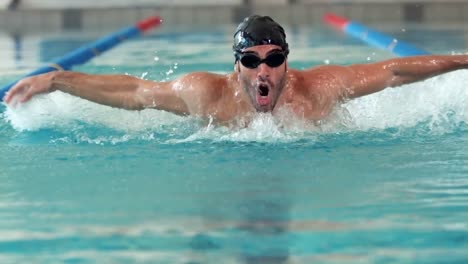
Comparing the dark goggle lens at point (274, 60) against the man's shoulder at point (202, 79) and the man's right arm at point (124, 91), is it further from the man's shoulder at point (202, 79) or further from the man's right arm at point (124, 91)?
the man's right arm at point (124, 91)

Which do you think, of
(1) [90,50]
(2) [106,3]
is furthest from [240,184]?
(2) [106,3]

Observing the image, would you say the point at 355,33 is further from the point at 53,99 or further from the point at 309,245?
the point at 309,245

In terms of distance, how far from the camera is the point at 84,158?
327 cm

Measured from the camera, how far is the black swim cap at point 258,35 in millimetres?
3391

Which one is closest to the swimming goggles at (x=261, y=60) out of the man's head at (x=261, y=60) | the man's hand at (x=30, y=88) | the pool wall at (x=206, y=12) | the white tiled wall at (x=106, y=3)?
the man's head at (x=261, y=60)

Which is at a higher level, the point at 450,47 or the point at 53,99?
the point at 450,47

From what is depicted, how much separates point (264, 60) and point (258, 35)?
111 millimetres

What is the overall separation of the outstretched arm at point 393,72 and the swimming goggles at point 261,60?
1.11 feet

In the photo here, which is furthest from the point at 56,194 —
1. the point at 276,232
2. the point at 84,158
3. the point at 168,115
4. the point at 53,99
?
the point at 53,99

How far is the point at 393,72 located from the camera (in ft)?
11.8

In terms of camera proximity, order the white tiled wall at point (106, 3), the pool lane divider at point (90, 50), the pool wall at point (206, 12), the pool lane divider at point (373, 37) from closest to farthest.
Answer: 1. the pool lane divider at point (90, 50)
2. the pool lane divider at point (373, 37)
3. the pool wall at point (206, 12)
4. the white tiled wall at point (106, 3)

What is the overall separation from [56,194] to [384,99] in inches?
79.6

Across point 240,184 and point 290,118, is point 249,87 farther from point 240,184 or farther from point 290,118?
point 240,184

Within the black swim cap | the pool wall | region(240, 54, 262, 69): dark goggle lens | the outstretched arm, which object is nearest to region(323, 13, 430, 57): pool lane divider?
the pool wall
